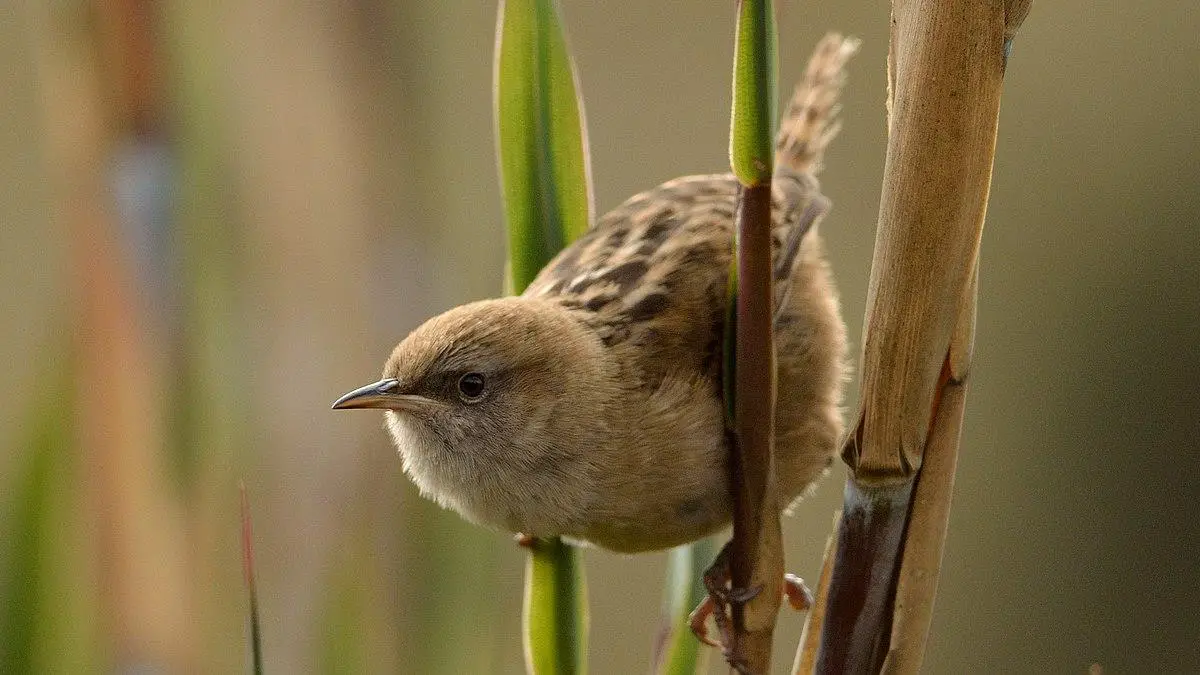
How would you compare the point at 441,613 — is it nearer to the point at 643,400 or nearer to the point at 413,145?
the point at 643,400

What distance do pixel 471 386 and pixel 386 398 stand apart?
0.36 ft

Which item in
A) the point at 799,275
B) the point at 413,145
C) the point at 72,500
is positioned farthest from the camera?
the point at 799,275

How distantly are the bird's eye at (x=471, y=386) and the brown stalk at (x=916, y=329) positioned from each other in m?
0.51

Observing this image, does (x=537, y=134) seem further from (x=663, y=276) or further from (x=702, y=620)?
(x=702, y=620)

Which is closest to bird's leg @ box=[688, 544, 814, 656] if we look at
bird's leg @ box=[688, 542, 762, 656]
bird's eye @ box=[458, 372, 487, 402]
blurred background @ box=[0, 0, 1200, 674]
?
bird's leg @ box=[688, 542, 762, 656]

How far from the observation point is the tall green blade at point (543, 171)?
4.04 feet

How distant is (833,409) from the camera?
1614 mm

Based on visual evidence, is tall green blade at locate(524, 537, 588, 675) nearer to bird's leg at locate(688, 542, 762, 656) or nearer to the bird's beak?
bird's leg at locate(688, 542, 762, 656)

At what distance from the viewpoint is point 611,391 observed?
1.43 meters

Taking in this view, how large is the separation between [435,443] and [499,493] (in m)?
0.10

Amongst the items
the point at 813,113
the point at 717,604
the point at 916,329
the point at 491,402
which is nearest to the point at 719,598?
the point at 717,604

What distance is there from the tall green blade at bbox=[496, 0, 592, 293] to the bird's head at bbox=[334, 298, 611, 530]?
11 cm

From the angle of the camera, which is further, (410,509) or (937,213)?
(410,509)

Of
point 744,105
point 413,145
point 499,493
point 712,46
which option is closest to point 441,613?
point 499,493
